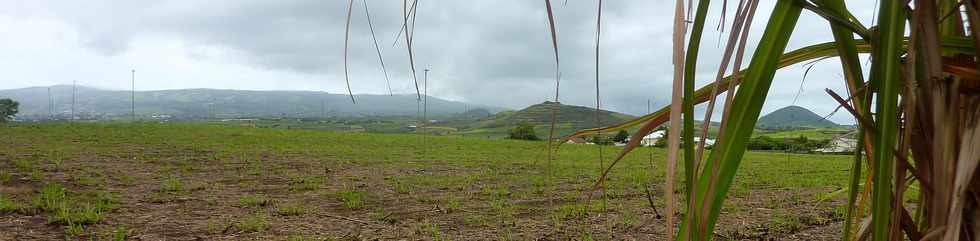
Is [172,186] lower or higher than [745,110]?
lower

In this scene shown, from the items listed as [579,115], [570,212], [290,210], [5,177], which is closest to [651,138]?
[579,115]

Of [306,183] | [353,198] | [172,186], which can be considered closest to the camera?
[353,198]

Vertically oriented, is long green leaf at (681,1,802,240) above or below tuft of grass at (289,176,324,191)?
above

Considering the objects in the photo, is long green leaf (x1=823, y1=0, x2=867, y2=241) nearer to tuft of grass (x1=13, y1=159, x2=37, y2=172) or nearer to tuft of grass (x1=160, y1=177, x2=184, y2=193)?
tuft of grass (x1=160, y1=177, x2=184, y2=193)

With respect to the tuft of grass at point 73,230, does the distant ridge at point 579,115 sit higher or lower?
higher

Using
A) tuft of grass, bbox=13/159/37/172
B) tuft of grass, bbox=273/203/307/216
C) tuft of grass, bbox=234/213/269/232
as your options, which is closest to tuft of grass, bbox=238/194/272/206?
tuft of grass, bbox=273/203/307/216

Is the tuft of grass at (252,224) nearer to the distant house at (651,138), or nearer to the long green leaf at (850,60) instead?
the distant house at (651,138)

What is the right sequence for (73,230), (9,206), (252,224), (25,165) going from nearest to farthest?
(73,230), (252,224), (9,206), (25,165)

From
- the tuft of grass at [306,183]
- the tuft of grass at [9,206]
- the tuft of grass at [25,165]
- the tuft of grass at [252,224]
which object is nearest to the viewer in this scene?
the tuft of grass at [252,224]

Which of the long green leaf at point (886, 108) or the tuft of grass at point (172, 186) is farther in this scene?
the tuft of grass at point (172, 186)

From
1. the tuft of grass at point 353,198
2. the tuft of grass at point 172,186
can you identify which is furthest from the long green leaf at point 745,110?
the tuft of grass at point 172,186

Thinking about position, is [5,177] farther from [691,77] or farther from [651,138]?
[691,77]

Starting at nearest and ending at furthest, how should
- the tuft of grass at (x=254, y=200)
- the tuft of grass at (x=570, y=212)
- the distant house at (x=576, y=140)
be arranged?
the distant house at (x=576, y=140), the tuft of grass at (x=570, y=212), the tuft of grass at (x=254, y=200)

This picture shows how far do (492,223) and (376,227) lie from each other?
1235mm
